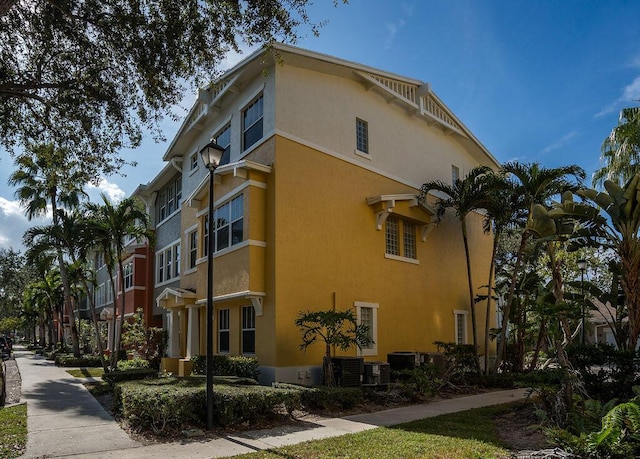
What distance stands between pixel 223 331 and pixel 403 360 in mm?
6256

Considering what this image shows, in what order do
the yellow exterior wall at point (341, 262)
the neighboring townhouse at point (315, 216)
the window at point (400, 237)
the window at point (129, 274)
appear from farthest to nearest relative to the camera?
the window at point (129, 274) → the window at point (400, 237) → the neighboring townhouse at point (315, 216) → the yellow exterior wall at point (341, 262)

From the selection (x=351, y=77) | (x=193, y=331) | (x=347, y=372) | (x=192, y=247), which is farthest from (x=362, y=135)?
(x=193, y=331)

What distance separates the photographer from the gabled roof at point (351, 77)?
626 inches

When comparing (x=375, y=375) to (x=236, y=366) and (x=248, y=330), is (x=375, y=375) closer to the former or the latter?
(x=236, y=366)

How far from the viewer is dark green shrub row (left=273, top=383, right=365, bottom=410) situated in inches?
→ 455

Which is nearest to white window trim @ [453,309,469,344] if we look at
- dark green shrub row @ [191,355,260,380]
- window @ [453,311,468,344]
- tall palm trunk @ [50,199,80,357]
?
window @ [453,311,468,344]

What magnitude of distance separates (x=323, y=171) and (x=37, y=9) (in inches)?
340

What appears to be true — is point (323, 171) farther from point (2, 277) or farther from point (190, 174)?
point (2, 277)

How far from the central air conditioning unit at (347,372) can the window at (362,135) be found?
7614 mm

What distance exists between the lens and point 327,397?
11.7 meters

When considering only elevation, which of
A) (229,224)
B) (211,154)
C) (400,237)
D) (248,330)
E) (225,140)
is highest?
(225,140)

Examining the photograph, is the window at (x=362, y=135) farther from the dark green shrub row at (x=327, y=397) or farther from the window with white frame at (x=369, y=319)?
the dark green shrub row at (x=327, y=397)

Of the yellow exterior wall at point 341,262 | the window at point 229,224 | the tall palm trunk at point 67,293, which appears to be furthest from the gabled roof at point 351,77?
the tall palm trunk at point 67,293

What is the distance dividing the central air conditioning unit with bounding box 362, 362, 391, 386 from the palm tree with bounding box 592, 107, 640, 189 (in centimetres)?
883
